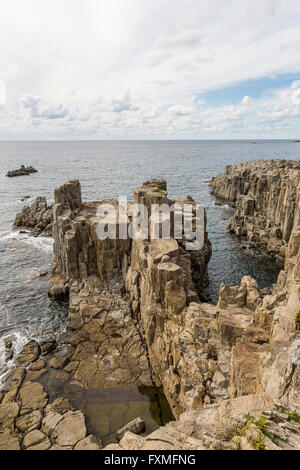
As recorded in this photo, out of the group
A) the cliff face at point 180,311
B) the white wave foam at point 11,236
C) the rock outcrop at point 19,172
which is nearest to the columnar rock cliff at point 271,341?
the cliff face at point 180,311

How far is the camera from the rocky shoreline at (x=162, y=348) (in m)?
12.2

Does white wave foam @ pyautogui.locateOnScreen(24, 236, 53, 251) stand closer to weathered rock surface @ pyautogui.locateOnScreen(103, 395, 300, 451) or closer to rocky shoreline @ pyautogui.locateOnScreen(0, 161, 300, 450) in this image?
rocky shoreline @ pyautogui.locateOnScreen(0, 161, 300, 450)

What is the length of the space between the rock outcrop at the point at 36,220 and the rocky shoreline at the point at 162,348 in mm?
23056

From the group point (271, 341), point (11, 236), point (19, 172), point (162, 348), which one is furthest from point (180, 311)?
point (19, 172)

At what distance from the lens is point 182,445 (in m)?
11.5

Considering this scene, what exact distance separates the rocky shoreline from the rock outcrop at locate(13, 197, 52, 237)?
75.6 feet

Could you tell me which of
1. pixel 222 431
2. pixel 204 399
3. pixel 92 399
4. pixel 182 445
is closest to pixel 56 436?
pixel 92 399

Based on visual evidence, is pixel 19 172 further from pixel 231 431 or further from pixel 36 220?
pixel 231 431

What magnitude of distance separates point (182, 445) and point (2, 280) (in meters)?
41.8

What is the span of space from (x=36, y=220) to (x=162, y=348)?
53933 mm

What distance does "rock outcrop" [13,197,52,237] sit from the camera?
2594 inches

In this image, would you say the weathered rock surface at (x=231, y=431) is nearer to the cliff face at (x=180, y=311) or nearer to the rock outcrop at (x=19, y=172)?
the cliff face at (x=180, y=311)

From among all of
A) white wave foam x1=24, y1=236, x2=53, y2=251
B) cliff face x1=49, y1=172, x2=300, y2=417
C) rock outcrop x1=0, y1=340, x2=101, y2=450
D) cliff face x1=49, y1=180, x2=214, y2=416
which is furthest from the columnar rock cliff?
white wave foam x1=24, y1=236, x2=53, y2=251

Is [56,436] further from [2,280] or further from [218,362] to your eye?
[2,280]
